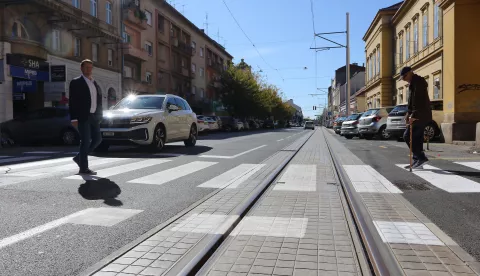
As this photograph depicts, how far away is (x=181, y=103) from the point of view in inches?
506

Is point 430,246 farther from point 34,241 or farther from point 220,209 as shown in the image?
point 34,241

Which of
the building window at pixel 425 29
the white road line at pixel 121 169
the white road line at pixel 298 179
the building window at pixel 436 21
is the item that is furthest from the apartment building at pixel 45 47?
the building window at pixel 425 29

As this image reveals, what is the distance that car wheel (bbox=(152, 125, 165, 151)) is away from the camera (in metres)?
10.4

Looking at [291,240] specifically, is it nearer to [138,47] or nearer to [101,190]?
[101,190]

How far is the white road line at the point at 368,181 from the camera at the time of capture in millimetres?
5520

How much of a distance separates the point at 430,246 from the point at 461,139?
14417 mm

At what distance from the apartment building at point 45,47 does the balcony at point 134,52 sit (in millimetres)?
2402

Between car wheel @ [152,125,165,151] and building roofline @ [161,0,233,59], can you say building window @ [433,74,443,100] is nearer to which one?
car wheel @ [152,125,165,151]

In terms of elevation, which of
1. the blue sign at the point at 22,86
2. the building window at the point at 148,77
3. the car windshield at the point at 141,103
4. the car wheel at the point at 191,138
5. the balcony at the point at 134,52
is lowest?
the car wheel at the point at 191,138

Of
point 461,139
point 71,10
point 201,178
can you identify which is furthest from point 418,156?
point 71,10

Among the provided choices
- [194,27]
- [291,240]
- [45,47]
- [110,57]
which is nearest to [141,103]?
[291,240]

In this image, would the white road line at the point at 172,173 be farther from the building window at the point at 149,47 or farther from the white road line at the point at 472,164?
the building window at the point at 149,47

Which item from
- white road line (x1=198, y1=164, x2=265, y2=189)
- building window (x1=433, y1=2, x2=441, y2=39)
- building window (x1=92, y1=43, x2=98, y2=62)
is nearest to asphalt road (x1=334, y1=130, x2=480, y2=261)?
white road line (x1=198, y1=164, x2=265, y2=189)

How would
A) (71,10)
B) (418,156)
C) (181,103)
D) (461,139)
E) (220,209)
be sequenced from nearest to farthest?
(220,209) < (418,156) < (181,103) < (461,139) < (71,10)
